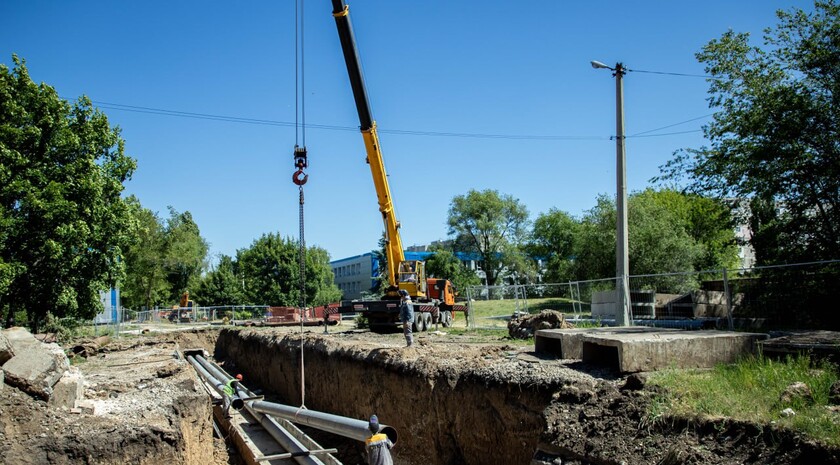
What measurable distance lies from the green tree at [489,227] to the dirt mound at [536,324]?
49.5 meters

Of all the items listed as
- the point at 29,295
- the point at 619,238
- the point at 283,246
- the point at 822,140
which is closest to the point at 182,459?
the point at 619,238

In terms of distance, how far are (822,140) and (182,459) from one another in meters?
17.6

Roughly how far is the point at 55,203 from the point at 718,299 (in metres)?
20.5

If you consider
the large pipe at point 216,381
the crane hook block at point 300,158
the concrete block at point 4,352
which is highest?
the crane hook block at point 300,158

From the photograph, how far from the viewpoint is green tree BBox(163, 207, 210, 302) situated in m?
52.9

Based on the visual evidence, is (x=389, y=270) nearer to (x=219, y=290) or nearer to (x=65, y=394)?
(x=65, y=394)

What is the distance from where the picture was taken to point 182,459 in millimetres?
8578

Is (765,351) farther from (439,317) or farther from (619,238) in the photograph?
(439,317)

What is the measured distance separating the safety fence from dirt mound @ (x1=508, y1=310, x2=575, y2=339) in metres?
1.64

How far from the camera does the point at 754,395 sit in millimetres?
6406

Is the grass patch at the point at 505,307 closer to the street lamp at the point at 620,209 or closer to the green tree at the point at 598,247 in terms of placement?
the street lamp at the point at 620,209

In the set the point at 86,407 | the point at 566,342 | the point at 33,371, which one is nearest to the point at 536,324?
the point at 566,342

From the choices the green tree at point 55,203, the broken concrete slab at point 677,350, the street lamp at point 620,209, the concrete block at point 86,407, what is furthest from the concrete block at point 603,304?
the green tree at point 55,203

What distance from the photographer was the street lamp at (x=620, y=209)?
47.3ft
